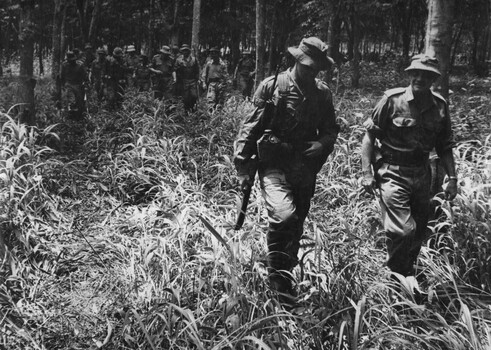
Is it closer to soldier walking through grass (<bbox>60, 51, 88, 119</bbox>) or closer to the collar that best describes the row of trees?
soldier walking through grass (<bbox>60, 51, 88, 119</bbox>)

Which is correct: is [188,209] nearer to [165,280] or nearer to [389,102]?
[165,280]

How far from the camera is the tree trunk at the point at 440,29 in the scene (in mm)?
5715

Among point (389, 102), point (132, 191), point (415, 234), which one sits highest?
point (389, 102)

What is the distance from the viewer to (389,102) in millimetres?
4062

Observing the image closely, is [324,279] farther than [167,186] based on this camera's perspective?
No

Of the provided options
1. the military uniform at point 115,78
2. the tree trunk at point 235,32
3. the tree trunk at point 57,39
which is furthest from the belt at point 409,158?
the tree trunk at point 235,32

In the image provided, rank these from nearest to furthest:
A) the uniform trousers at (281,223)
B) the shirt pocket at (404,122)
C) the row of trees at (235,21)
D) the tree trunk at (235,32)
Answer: the uniform trousers at (281,223) < the shirt pocket at (404,122) < the row of trees at (235,21) < the tree trunk at (235,32)

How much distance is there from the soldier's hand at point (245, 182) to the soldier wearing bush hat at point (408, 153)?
0.91 metres

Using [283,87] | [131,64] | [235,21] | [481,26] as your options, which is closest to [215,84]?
[131,64]

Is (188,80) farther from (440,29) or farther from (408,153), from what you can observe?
(408,153)

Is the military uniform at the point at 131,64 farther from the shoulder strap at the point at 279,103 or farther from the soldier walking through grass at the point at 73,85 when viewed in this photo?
the shoulder strap at the point at 279,103

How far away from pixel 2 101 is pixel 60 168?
751 centimetres

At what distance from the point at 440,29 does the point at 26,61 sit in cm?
549

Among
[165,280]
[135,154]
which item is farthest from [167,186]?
A: [165,280]
